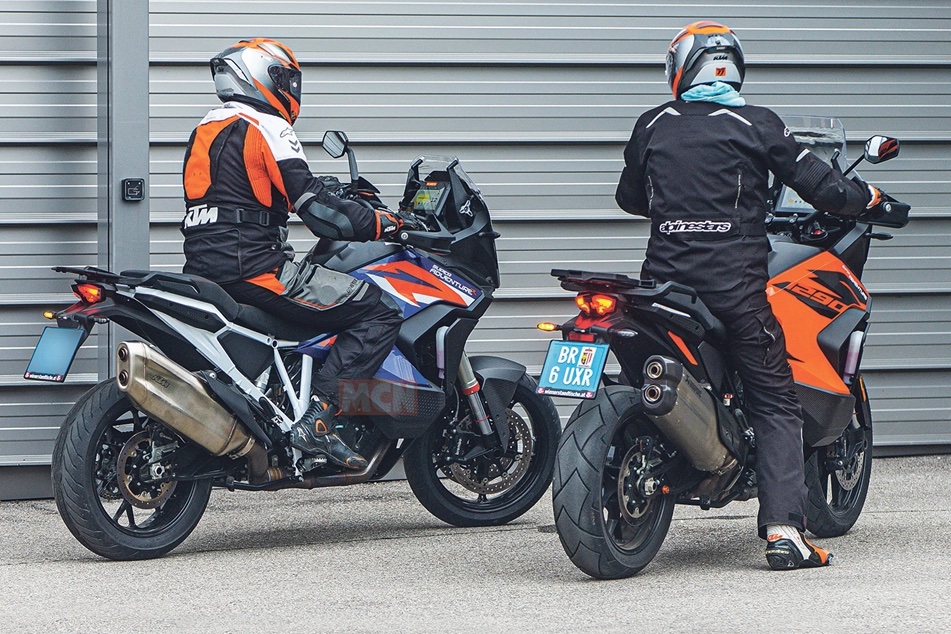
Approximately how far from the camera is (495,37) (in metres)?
7.90

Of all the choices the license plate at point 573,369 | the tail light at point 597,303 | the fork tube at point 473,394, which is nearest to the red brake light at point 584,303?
the tail light at point 597,303

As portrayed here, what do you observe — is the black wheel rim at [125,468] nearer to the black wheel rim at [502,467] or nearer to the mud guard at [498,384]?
the black wheel rim at [502,467]

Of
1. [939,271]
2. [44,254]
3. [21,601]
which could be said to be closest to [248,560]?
[21,601]

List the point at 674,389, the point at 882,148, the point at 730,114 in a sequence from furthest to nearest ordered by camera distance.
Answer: the point at 882,148 < the point at 730,114 < the point at 674,389

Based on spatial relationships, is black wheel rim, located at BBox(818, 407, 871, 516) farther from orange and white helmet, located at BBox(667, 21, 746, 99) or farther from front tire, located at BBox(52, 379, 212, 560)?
front tire, located at BBox(52, 379, 212, 560)

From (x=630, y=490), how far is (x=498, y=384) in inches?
52.0

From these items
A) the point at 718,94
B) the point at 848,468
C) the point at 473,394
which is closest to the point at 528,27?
the point at 473,394

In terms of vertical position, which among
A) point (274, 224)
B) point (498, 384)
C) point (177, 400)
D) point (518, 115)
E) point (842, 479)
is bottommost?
point (842, 479)

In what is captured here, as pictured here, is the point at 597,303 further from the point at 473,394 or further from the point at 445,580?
the point at 473,394

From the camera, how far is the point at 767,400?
17.6 ft

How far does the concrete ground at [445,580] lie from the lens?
14.9 feet

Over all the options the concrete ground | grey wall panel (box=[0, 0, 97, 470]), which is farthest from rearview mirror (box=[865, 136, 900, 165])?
grey wall panel (box=[0, 0, 97, 470])

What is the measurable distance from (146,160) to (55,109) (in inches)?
20.4

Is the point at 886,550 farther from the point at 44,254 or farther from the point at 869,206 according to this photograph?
the point at 44,254
